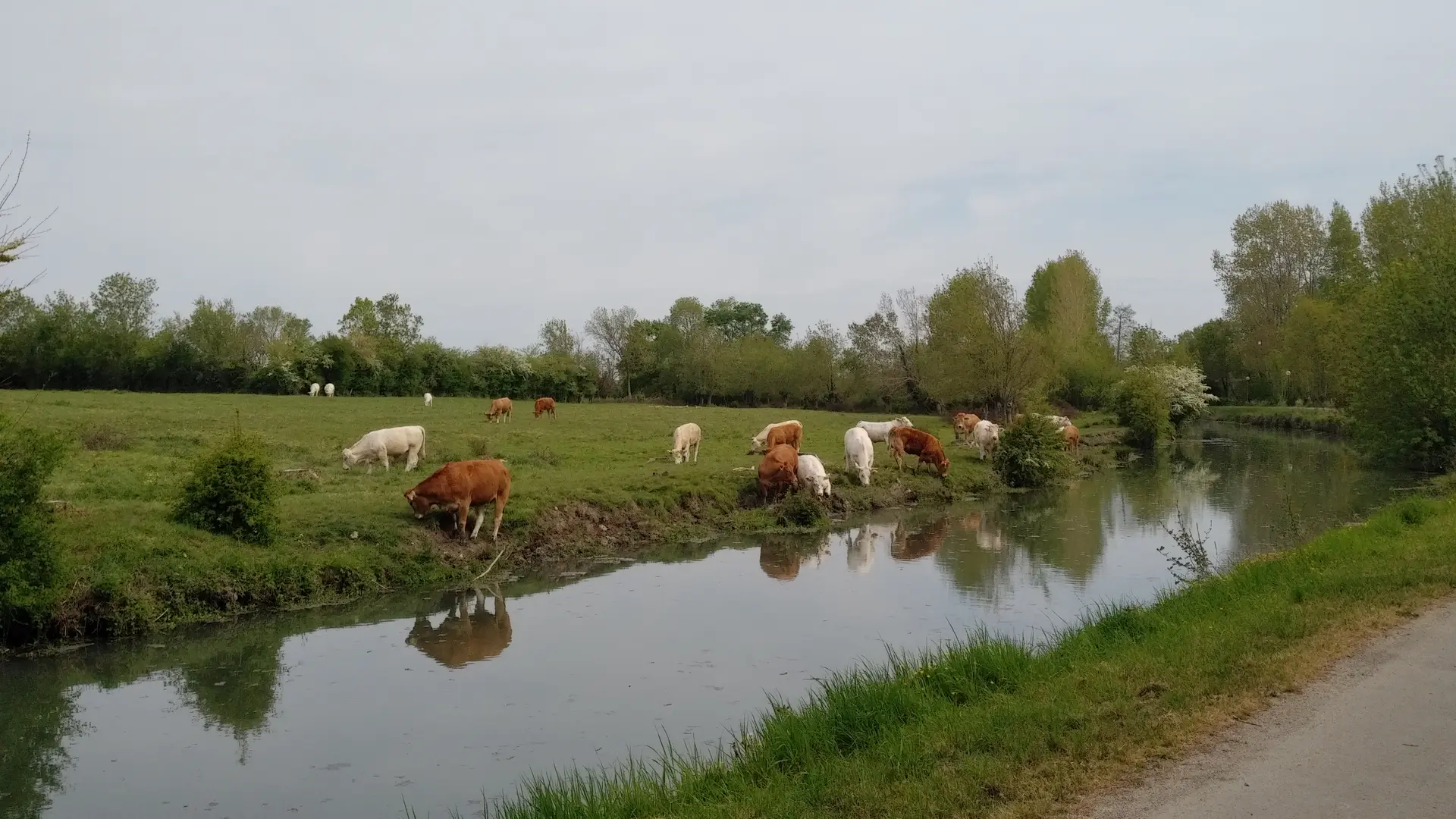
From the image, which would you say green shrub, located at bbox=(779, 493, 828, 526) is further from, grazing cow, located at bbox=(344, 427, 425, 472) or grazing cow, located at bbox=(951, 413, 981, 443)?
grazing cow, located at bbox=(951, 413, 981, 443)

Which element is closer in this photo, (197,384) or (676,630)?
(676,630)

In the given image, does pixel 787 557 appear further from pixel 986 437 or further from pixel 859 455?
pixel 986 437

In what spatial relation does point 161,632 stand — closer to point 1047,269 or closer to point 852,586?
point 852,586

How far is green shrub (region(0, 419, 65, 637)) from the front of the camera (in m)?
10.4

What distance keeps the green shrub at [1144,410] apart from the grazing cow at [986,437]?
13.3 metres

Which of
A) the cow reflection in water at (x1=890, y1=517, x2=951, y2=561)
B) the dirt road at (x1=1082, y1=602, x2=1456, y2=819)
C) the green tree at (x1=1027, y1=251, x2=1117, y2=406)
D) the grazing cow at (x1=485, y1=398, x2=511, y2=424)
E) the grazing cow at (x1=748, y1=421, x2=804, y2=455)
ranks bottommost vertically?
the cow reflection in water at (x1=890, y1=517, x2=951, y2=561)

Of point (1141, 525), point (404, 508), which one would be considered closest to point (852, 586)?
point (404, 508)

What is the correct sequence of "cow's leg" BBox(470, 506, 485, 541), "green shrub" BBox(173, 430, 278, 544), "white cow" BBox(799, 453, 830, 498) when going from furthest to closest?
"white cow" BBox(799, 453, 830, 498) < "cow's leg" BBox(470, 506, 485, 541) < "green shrub" BBox(173, 430, 278, 544)

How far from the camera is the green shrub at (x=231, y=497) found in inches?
524

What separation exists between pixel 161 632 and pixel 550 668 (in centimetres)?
511

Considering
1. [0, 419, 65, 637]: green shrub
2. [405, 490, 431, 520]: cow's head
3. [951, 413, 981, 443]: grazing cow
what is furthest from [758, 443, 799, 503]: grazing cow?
[951, 413, 981, 443]: grazing cow

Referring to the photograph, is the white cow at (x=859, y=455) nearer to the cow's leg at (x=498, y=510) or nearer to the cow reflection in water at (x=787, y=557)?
the cow reflection in water at (x=787, y=557)

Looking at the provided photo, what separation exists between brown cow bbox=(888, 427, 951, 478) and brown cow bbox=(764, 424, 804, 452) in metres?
2.71

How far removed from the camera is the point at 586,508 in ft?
59.5
